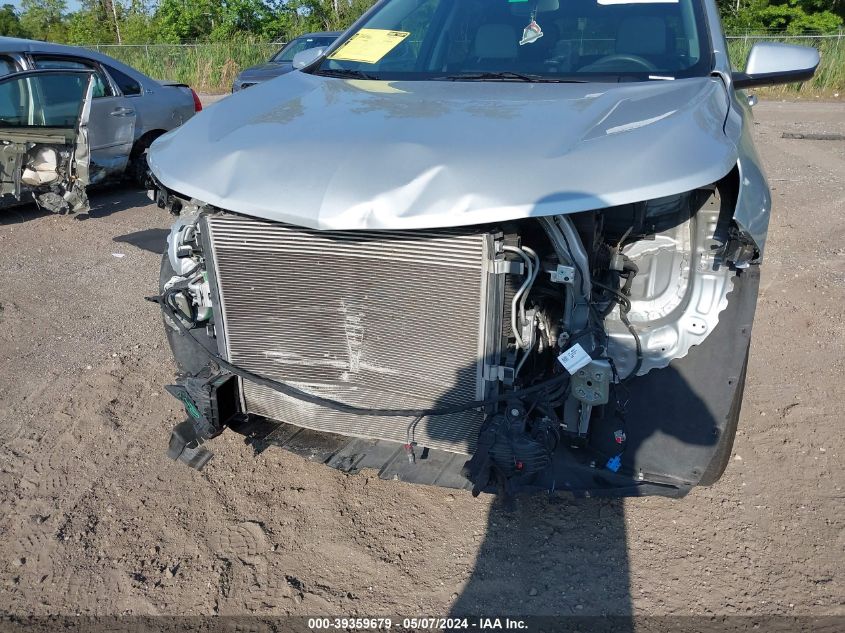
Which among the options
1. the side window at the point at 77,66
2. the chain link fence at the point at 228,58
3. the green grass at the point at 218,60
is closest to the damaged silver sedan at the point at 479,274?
the side window at the point at 77,66

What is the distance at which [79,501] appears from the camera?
9.66ft

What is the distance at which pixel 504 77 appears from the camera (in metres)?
3.08

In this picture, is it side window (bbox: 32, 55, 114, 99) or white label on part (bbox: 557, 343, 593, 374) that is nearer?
white label on part (bbox: 557, 343, 593, 374)

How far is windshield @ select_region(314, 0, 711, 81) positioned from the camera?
3064 millimetres

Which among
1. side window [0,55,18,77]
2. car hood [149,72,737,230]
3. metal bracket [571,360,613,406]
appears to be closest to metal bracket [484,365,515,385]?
metal bracket [571,360,613,406]

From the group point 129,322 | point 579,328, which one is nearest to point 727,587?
point 579,328

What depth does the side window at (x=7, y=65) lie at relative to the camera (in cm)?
654

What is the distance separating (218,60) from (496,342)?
75.2ft

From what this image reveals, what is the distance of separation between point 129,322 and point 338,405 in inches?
101

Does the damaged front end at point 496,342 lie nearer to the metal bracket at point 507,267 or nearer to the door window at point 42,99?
the metal bracket at point 507,267

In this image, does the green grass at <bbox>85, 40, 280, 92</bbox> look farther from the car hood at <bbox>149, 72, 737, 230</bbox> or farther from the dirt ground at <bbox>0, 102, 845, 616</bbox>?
the car hood at <bbox>149, 72, 737, 230</bbox>

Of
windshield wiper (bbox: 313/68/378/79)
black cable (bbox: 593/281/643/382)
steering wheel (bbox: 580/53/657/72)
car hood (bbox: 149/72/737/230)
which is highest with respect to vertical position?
steering wheel (bbox: 580/53/657/72)

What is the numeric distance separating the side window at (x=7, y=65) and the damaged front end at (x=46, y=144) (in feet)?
0.90

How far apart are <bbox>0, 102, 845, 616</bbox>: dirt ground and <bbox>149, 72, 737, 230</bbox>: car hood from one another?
1.35 m
